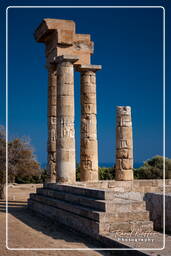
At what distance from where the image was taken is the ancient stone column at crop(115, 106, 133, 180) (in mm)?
23516

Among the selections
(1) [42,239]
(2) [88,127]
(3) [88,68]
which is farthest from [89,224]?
(3) [88,68]

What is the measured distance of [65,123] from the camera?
2061cm

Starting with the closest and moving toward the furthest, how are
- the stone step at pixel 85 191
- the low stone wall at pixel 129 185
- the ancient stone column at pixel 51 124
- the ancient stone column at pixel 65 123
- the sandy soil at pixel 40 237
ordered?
1. the sandy soil at pixel 40 237
2. the stone step at pixel 85 191
3. the ancient stone column at pixel 65 123
4. the low stone wall at pixel 129 185
5. the ancient stone column at pixel 51 124

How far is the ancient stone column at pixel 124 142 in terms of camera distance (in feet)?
77.2

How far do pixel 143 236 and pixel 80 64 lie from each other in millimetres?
13393

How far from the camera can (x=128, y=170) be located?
2345 cm

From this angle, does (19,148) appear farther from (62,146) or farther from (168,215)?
(168,215)

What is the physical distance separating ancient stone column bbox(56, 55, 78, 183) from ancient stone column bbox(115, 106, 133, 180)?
4.05 meters

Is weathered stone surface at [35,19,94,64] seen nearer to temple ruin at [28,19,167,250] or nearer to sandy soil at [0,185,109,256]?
temple ruin at [28,19,167,250]

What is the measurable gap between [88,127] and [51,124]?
2286 millimetres

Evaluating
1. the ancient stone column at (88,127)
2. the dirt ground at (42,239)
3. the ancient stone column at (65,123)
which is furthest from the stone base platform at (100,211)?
the ancient stone column at (88,127)

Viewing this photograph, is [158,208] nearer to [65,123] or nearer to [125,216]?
[125,216]

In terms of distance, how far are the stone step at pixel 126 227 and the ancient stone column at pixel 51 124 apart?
11.0m

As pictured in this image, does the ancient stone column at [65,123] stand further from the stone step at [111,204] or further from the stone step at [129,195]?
the stone step at [129,195]
